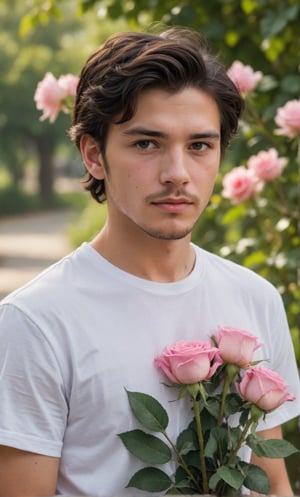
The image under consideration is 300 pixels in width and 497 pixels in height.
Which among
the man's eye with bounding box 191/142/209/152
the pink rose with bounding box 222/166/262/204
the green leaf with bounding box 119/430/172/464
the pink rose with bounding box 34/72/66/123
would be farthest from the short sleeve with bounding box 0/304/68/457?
the pink rose with bounding box 222/166/262/204

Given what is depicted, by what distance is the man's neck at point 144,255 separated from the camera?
221 centimetres

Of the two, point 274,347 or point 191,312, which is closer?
point 191,312

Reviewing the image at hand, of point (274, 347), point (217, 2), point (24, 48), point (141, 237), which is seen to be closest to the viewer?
point (141, 237)

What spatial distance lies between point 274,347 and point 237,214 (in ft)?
7.27

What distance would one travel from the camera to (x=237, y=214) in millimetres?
4539

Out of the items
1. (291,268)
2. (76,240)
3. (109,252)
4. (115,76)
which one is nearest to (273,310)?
(109,252)

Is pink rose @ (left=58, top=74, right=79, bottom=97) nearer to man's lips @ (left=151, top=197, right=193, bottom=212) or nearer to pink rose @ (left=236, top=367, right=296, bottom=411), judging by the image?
man's lips @ (left=151, top=197, right=193, bottom=212)

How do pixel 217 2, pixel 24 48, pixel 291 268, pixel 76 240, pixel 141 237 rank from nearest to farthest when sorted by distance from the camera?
pixel 141 237, pixel 291 268, pixel 217 2, pixel 76 240, pixel 24 48

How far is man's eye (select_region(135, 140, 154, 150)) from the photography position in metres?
2.07

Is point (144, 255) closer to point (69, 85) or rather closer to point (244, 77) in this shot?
point (69, 85)

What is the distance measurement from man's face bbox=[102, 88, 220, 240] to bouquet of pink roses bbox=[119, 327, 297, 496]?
259 millimetres

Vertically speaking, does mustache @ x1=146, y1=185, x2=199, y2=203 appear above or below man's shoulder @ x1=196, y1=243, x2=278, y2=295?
above

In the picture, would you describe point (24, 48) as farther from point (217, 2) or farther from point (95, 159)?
point (95, 159)

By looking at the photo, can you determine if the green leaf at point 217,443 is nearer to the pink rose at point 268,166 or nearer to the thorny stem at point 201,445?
the thorny stem at point 201,445
